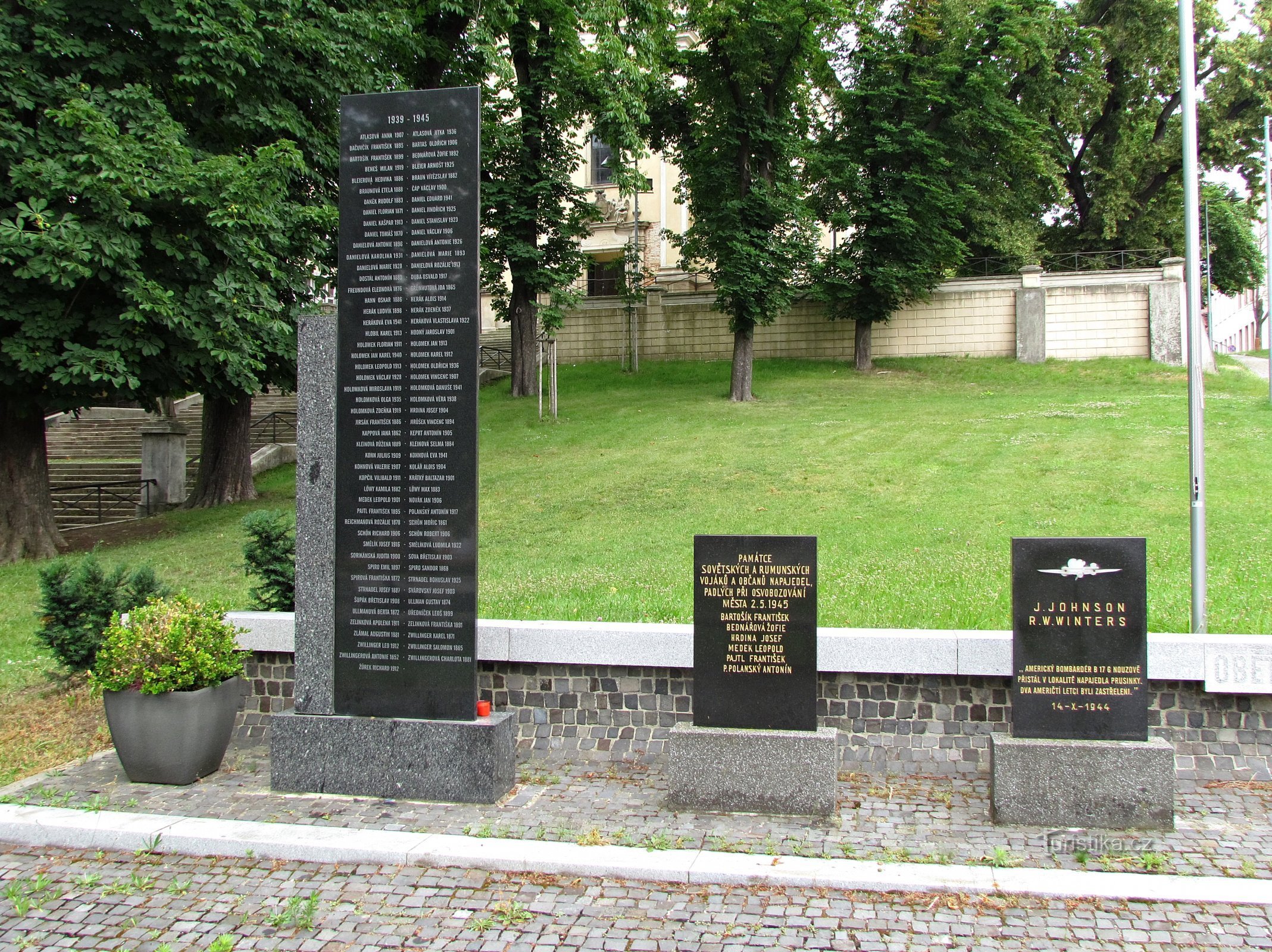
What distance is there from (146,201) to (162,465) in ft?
33.5

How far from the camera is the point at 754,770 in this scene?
20.3 feet

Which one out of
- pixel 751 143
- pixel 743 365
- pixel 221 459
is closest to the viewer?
pixel 221 459

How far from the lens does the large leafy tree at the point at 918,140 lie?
96.9 feet

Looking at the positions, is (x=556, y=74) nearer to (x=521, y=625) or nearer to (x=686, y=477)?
(x=686, y=477)

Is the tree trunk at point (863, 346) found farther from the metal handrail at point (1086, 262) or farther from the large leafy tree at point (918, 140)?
the metal handrail at point (1086, 262)

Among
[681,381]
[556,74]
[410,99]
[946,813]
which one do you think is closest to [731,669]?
[946,813]

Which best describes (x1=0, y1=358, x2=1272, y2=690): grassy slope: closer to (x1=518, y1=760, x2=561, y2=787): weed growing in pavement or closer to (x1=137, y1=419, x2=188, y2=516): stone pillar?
(x1=518, y1=760, x2=561, y2=787): weed growing in pavement

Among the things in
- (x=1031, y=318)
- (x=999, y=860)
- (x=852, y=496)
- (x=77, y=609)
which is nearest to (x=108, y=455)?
(x=77, y=609)

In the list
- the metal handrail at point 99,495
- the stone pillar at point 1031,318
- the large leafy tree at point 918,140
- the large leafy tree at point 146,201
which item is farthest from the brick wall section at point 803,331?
the large leafy tree at point 146,201

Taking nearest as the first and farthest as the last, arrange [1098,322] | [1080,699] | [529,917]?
1. [529,917]
2. [1080,699]
3. [1098,322]

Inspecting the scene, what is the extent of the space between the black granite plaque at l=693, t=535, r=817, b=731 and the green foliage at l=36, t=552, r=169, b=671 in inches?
198

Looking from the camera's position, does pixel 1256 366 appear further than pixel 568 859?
Yes

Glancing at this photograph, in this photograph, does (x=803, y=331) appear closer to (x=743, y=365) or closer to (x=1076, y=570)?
(x=743, y=365)

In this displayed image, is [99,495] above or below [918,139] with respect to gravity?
below
